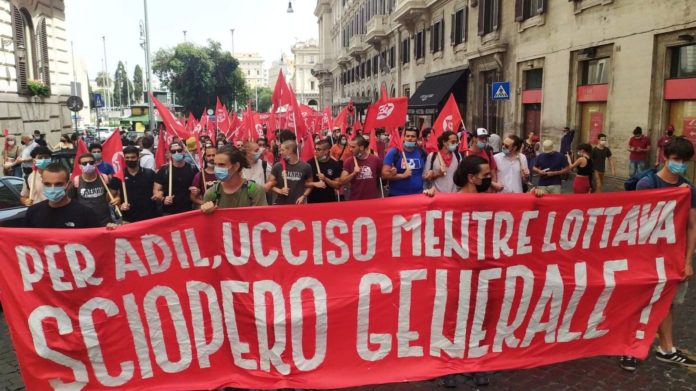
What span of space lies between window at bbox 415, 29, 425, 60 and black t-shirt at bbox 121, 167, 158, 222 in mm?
26045

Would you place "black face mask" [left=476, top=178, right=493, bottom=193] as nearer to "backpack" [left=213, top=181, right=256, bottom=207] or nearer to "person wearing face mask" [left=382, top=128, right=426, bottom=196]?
"backpack" [left=213, top=181, right=256, bottom=207]

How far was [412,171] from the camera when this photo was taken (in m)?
7.32

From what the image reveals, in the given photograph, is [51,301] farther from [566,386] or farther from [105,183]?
[566,386]

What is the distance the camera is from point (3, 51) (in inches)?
698

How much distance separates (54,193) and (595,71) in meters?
15.4

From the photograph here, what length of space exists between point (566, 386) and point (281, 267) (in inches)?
93.1

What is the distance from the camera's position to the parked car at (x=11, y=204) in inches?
251

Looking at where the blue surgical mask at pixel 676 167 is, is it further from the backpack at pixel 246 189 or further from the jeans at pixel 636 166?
the jeans at pixel 636 166

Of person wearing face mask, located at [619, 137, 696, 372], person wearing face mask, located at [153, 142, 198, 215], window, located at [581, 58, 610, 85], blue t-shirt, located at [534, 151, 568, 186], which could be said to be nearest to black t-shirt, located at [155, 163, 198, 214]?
person wearing face mask, located at [153, 142, 198, 215]

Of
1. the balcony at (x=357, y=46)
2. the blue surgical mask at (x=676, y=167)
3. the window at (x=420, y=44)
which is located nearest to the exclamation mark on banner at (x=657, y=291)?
the blue surgical mask at (x=676, y=167)

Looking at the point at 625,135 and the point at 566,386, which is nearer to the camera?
the point at 566,386

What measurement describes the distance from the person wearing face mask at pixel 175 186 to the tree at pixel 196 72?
2182 inches

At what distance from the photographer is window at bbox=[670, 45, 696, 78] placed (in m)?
12.0

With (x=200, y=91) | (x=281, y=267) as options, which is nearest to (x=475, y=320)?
(x=281, y=267)
